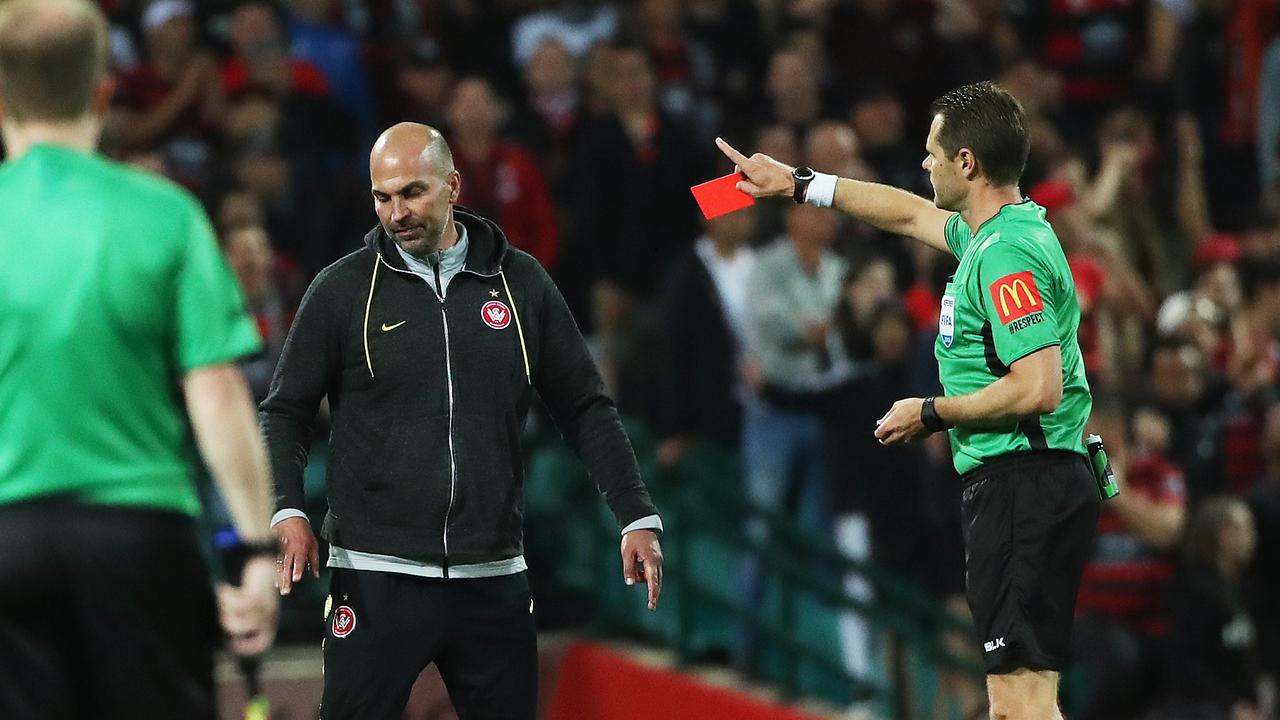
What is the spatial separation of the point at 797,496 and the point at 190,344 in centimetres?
660

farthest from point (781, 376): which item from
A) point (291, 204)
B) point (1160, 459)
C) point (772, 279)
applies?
point (291, 204)

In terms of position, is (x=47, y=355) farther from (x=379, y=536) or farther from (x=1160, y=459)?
(x=1160, y=459)

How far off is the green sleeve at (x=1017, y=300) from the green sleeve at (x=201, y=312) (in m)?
2.28

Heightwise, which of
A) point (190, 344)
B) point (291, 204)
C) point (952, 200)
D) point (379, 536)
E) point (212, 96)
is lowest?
point (379, 536)

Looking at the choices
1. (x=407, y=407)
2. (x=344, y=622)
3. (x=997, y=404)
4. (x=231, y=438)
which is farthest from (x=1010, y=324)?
(x=231, y=438)

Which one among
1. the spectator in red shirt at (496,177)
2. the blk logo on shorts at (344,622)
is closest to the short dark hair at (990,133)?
the blk logo on shorts at (344,622)

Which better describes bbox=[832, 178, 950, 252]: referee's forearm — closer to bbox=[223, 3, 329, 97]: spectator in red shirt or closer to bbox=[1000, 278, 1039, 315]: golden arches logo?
bbox=[1000, 278, 1039, 315]: golden arches logo

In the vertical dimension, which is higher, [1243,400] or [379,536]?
[1243,400]

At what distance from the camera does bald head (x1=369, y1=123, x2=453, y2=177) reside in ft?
18.9

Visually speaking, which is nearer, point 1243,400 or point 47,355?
point 47,355

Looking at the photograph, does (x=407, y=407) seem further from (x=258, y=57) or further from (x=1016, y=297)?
(x=258, y=57)

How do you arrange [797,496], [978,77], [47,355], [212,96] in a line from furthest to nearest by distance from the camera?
[978,77] < [212,96] < [797,496] < [47,355]

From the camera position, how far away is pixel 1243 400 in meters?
10.6

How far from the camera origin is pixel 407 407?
575 cm
